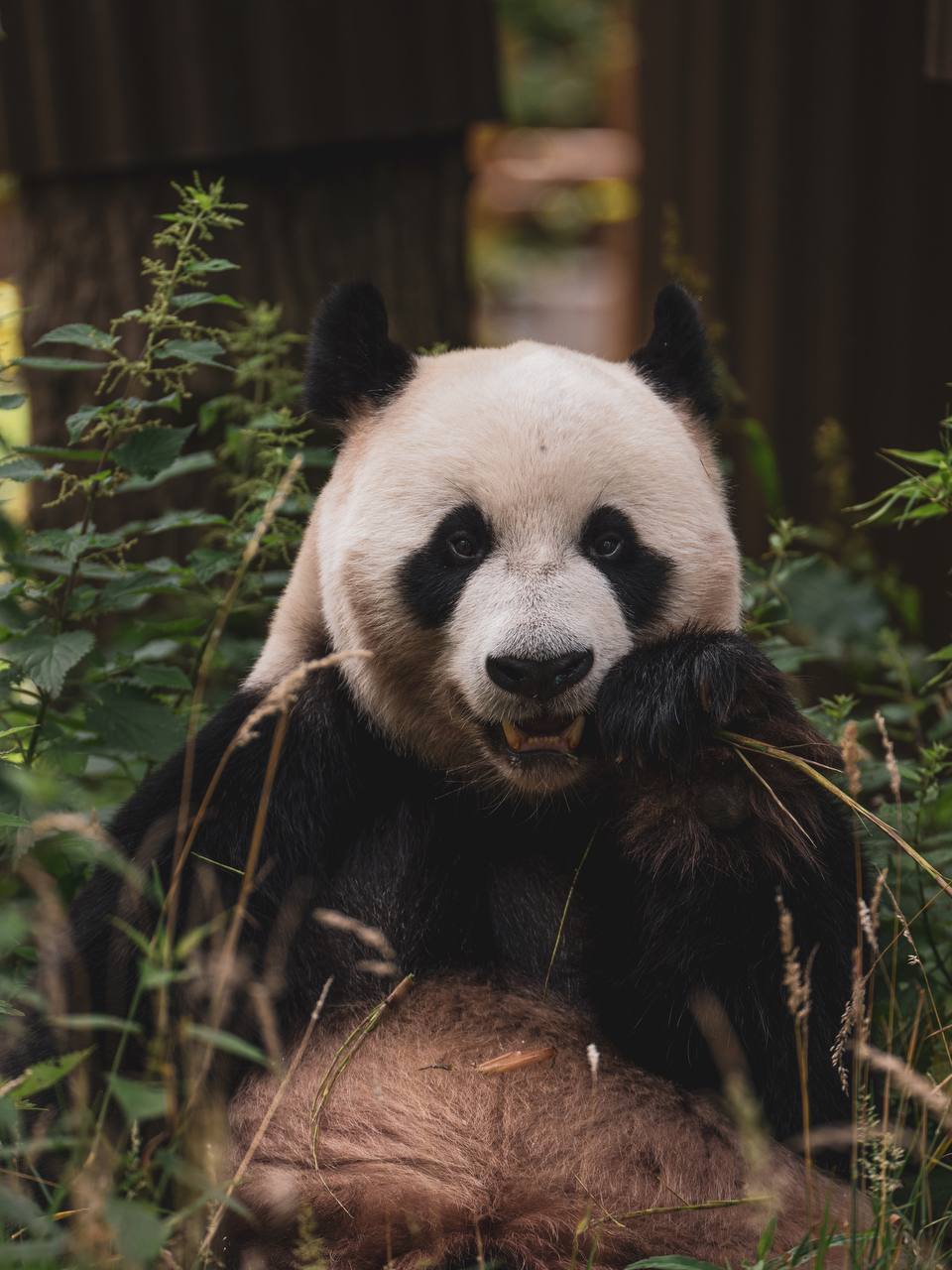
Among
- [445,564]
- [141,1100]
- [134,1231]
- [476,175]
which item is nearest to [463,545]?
[445,564]

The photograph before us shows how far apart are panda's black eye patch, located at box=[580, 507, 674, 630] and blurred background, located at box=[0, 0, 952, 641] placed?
1.75 feet

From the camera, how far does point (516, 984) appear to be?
2910mm

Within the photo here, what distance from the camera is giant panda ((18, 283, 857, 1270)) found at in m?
2.62

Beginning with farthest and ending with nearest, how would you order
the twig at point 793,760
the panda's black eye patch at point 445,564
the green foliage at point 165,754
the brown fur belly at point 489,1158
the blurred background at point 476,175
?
the blurred background at point 476,175
the panda's black eye patch at point 445,564
the twig at point 793,760
the brown fur belly at point 489,1158
the green foliage at point 165,754

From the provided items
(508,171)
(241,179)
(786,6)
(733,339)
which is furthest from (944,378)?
(508,171)

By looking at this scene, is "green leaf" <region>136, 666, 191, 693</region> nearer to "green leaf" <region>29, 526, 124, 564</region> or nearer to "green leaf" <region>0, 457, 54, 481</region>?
"green leaf" <region>29, 526, 124, 564</region>

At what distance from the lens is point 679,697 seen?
2.64 metres

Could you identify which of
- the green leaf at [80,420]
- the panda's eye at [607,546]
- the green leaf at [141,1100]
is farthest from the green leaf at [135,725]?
the green leaf at [141,1100]

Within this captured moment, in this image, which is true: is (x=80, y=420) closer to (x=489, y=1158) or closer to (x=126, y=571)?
(x=126, y=571)

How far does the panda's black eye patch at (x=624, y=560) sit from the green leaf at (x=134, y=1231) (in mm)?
1455

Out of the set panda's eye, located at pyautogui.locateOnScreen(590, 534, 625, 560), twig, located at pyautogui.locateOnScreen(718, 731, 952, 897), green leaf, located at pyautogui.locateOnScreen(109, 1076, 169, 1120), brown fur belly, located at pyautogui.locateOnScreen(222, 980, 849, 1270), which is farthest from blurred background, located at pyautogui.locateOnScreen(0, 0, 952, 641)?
green leaf, located at pyautogui.locateOnScreen(109, 1076, 169, 1120)

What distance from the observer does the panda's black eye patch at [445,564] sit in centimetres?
281

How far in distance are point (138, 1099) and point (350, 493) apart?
148cm

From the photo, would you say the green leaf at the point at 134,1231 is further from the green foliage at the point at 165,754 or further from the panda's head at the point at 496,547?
the panda's head at the point at 496,547
